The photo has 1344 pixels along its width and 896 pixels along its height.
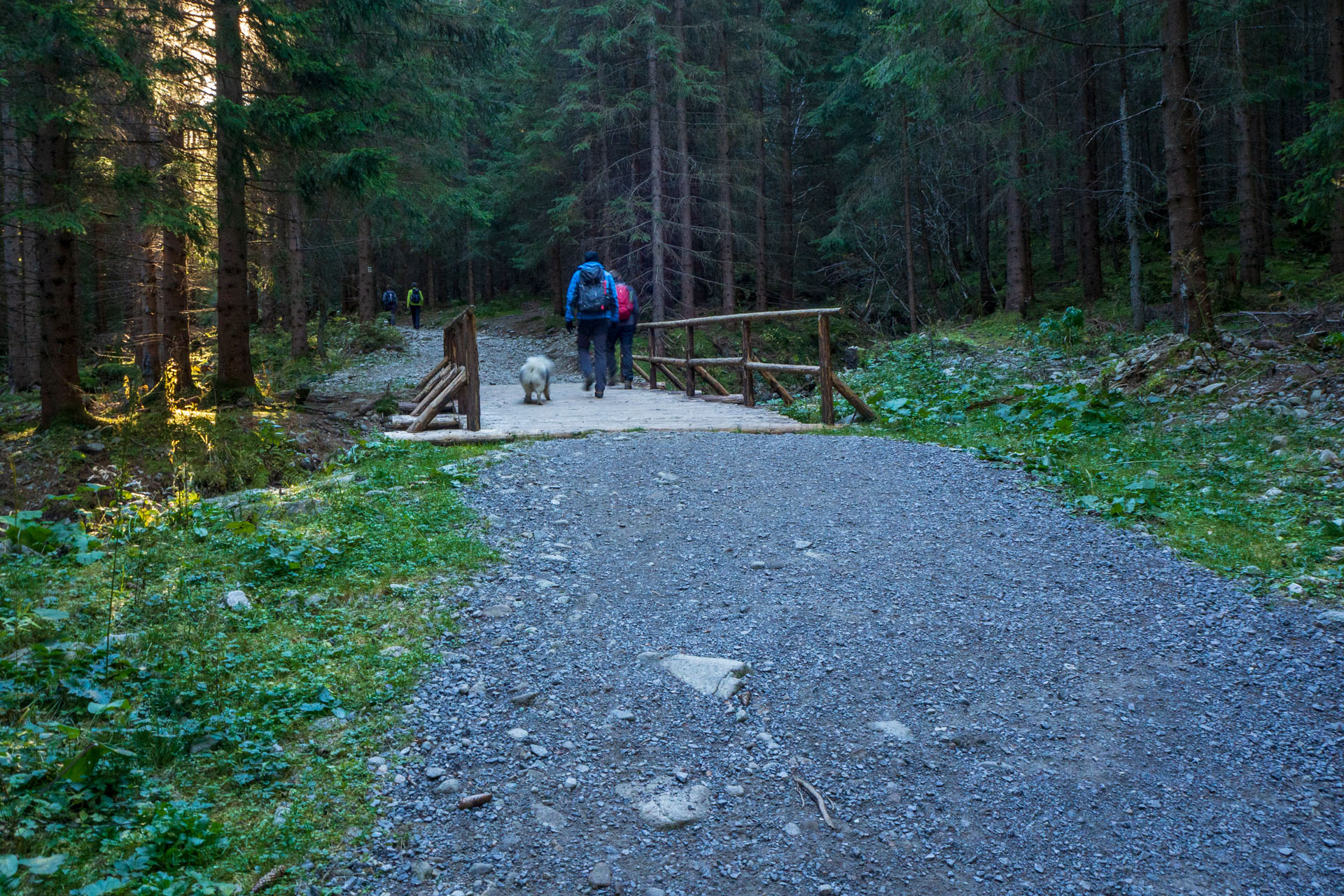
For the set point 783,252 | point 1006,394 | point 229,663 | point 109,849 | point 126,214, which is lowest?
point 109,849

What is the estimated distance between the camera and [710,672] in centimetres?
383

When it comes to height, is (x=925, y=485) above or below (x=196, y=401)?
below

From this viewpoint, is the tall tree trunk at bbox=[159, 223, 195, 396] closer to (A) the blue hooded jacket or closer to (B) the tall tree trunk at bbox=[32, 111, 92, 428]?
(B) the tall tree trunk at bbox=[32, 111, 92, 428]

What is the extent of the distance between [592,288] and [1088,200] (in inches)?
543

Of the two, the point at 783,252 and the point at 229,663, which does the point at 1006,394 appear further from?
the point at 783,252

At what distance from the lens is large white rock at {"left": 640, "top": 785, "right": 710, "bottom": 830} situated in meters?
2.85

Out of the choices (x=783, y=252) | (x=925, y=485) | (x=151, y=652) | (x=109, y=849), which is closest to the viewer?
(x=109, y=849)

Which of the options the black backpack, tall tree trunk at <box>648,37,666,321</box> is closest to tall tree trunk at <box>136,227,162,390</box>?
the black backpack

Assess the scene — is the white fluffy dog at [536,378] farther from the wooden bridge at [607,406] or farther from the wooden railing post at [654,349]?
the wooden railing post at [654,349]

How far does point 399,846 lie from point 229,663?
150 centimetres

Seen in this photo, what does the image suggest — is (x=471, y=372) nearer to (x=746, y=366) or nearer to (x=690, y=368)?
(x=746, y=366)

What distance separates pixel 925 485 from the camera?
686cm

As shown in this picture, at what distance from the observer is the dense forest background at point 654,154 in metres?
9.95

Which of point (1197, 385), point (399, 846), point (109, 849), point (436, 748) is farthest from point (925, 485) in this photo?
point (109, 849)
